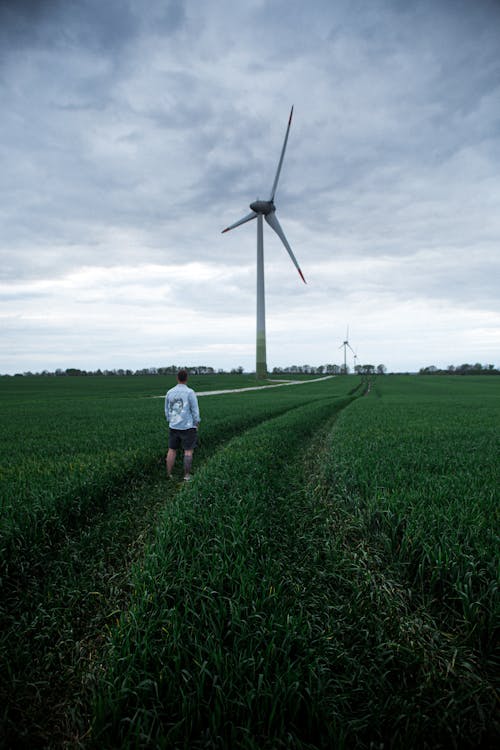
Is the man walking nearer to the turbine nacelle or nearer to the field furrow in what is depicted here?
the field furrow

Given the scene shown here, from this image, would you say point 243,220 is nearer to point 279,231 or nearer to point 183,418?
point 279,231

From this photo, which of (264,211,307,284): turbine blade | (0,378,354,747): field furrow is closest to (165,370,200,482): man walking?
(0,378,354,747): field furrow

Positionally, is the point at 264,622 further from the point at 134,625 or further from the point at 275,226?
the point at 275,226

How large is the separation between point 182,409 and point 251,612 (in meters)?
6.34

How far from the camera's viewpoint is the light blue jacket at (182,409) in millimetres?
9508

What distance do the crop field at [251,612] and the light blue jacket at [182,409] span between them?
1.86m

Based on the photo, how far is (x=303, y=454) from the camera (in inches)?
491

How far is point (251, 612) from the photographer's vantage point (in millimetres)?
3748

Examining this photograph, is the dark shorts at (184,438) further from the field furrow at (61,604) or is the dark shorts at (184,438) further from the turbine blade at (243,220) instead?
the turbine blade at (243,220)

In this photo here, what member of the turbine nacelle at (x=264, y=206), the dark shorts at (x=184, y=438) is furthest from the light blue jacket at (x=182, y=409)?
the turbine nacelle at (x=264, y=206)

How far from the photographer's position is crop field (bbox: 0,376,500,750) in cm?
268

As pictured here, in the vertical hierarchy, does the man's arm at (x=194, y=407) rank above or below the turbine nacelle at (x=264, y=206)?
below

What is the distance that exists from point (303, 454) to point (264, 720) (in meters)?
10.0

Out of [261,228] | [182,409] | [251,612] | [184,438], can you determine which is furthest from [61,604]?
[261,228]
